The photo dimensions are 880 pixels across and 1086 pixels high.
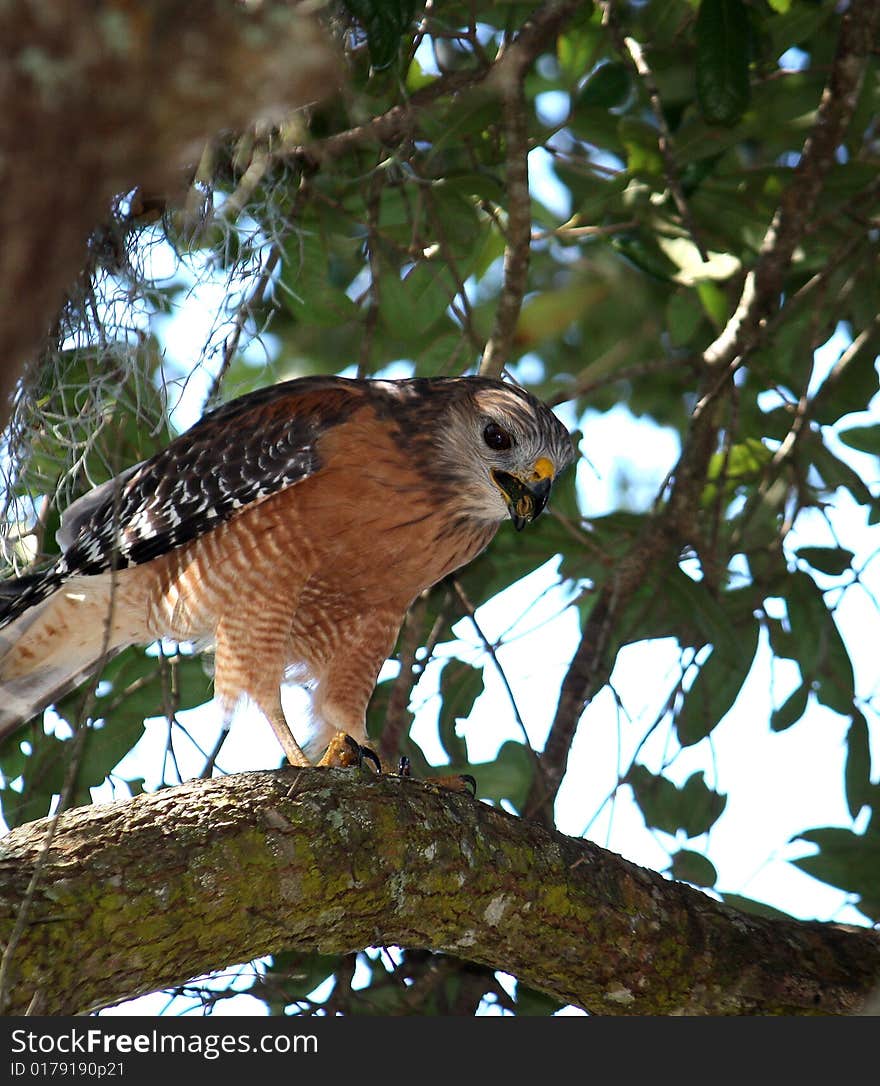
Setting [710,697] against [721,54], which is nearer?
[721,54]

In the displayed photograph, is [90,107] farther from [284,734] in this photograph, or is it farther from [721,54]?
[721,54]

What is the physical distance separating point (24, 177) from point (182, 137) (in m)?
0.16

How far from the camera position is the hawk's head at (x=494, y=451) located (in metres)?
4.04

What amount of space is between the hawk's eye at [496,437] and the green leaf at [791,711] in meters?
1.38

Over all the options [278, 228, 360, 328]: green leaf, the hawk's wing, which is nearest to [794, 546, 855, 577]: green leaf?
the hawk's wing

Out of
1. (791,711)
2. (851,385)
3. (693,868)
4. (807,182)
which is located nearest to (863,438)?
(851,385)

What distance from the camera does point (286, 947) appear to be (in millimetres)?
2727

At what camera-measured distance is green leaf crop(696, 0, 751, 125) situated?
3791 millimetres

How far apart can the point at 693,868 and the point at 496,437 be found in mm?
1616

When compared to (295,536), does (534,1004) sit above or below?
below

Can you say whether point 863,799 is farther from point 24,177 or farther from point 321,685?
point 24,177

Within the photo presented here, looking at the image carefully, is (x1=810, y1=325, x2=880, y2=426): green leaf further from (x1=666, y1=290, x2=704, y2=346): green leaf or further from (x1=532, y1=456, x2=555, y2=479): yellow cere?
(x1=532, y1=456, x2=555, y2=479): yellow cere

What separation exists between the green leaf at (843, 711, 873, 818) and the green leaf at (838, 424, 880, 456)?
1.05 metres

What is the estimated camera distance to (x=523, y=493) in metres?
4.02
